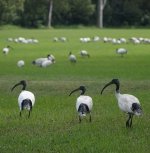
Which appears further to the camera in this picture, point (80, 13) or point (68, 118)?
point (80, 13)

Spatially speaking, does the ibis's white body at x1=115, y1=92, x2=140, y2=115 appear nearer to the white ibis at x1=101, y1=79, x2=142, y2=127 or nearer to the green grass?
the white ibis at x1=101, y1=79, x2=142, y2=127

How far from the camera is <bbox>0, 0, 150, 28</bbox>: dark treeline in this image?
9844cm

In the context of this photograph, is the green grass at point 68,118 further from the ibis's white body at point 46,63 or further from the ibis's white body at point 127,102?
the ibis's white body at point 46,63

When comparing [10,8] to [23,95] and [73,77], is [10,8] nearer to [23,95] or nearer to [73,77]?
[73,77]

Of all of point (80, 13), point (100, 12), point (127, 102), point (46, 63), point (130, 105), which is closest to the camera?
point (130, 105)

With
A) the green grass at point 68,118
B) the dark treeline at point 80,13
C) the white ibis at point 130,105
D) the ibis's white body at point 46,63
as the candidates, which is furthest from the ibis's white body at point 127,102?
the dark treeline at point 80,13

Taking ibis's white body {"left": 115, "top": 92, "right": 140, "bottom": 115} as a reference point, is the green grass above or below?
below

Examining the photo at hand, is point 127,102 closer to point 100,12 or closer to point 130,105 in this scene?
point 130,105

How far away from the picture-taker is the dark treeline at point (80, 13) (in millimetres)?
98438

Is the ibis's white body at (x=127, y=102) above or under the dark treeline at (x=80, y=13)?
above

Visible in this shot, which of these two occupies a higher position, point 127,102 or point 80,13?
point 127,102

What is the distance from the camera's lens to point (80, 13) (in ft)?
340

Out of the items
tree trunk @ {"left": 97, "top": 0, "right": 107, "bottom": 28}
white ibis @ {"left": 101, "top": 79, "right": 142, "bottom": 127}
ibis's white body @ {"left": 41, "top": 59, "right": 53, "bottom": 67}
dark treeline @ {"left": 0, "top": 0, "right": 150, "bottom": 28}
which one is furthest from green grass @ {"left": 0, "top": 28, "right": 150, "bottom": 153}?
tree trunk @ {"left": 97, "top": 0, "right": 107, "bottom": 28}

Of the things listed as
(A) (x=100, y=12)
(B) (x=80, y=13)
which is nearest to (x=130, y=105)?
(A) (x=100, y=12)
